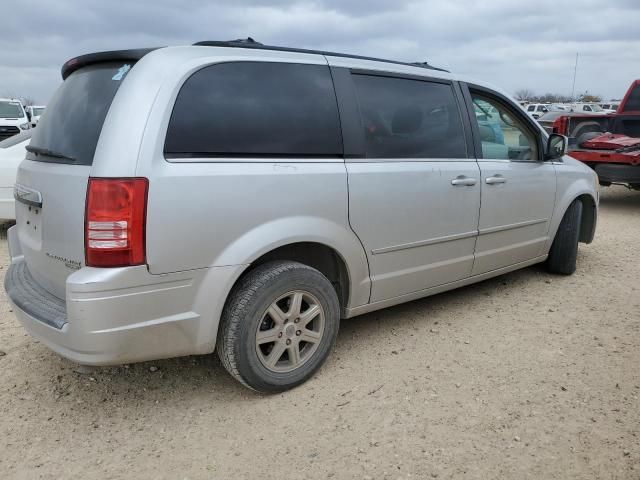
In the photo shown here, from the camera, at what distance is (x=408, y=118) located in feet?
11.5

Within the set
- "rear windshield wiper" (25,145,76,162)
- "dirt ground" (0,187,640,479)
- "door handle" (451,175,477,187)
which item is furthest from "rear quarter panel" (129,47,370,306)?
"door handle" (451,175,477,187)

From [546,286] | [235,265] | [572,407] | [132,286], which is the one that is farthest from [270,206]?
[546,286]

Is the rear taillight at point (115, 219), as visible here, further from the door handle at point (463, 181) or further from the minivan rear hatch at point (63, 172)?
the door handle at point (463, 181)

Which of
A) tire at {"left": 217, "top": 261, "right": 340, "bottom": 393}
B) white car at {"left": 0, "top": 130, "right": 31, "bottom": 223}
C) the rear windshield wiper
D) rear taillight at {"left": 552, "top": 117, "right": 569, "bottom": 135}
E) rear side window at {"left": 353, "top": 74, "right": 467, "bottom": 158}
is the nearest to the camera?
the rear windshield wiper

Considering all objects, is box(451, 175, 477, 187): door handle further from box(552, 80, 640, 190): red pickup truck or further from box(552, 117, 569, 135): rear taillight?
box(552, 117, 569, 135): rear taillight

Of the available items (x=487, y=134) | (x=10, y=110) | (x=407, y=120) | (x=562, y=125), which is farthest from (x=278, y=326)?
(x=10, y=110)

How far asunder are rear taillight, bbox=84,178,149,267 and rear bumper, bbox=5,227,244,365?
66 mm

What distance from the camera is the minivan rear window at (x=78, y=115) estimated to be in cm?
257

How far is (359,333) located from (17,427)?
2.12 metres

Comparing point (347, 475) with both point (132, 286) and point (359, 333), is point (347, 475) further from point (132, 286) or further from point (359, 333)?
point (359, 333)

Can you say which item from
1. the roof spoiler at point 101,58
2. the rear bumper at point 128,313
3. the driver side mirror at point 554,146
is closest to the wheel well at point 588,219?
the driver side mirror at point 554,146

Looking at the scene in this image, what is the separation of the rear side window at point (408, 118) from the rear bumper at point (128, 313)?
4.27 feet

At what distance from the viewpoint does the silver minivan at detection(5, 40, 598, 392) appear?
2.39m

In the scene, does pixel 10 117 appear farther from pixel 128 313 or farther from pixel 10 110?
pixel 128 313
